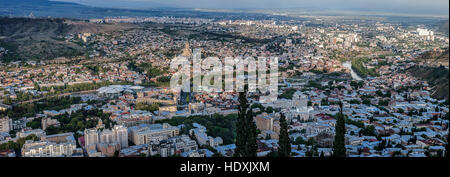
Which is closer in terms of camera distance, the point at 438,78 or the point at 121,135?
the point at 438,78

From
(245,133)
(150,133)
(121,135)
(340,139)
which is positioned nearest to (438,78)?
(340,139)

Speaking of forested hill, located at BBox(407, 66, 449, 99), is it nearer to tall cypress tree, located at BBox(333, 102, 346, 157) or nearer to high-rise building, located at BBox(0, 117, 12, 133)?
tall cypress tree, located at BBox(333, 102, 346, 157)

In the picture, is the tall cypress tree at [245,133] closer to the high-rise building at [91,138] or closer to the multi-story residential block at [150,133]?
the multi-story residential block at [150,133]

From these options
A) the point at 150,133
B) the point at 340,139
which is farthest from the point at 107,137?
the point at 340,139

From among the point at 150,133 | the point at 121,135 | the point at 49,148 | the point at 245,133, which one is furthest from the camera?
the point at 150,133

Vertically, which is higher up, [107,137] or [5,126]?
A: [107,137]

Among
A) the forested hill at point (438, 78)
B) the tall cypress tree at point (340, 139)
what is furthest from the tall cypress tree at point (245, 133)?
the forested hill at point (438, 78)

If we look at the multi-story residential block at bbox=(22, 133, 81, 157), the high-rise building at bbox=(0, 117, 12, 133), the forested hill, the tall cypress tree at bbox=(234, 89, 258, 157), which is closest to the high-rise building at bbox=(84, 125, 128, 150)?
the multi-story residential block at bbox=(22, 133, 81, 157)

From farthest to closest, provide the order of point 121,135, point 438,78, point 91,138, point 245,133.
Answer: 1. point 121,135
2. point 91,138
3. point 438,78
4. point 245,133

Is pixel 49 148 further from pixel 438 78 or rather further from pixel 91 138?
pixel 438 78

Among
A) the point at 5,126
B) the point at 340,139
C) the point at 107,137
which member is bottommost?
the point at 5,126
